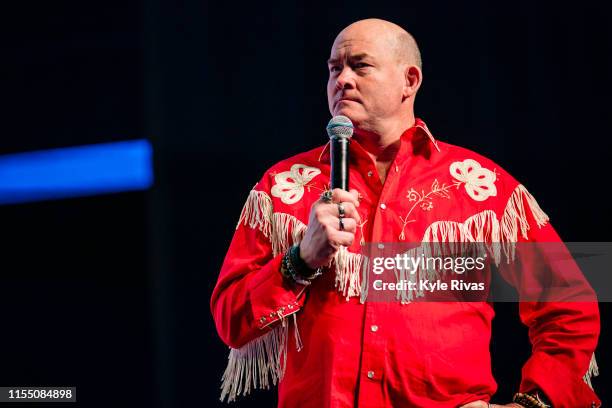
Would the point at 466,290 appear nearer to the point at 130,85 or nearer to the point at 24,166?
the point at 130,85

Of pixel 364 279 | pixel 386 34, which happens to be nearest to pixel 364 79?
pixel 386 34

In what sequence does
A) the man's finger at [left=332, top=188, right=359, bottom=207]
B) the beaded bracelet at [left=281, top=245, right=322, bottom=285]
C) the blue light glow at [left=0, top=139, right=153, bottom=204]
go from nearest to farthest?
the man's finger at [left=332, top=188, right=359, bottom=207], the beaded bracelet at [left=281, top=245, right=322, bottom=285], the blue light glow at [left=0, top=139, right=153, bottom=204]

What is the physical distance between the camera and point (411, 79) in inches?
91.7

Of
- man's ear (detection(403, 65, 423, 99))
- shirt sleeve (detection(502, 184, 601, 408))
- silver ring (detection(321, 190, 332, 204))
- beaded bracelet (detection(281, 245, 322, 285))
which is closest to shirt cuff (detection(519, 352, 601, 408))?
shirt sleeve (detection(502, 184, 601, 408))

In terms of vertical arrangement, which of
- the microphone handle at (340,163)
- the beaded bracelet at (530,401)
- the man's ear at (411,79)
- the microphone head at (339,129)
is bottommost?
the beaded bracelet at (530,401)

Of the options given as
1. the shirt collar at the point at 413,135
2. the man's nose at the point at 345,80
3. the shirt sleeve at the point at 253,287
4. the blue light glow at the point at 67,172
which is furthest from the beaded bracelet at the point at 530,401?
the blue light glow at the point at 67,172

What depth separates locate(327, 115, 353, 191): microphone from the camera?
179 cm

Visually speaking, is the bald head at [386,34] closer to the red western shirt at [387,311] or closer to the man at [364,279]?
the man at [364,279]

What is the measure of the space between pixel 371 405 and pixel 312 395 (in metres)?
0.14

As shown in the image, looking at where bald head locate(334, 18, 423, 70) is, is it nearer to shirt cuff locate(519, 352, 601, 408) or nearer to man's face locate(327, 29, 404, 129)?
man's face locate(327, 29, 404, 129)

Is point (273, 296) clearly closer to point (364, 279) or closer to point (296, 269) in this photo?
point (296, 269)

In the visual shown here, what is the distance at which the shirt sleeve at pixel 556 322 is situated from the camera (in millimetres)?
2000

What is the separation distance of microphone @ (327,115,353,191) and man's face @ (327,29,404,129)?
310 millimetres

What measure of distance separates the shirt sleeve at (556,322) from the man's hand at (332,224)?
60 centimetres
